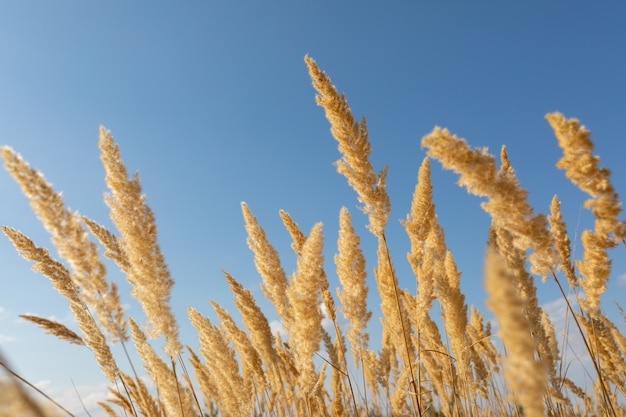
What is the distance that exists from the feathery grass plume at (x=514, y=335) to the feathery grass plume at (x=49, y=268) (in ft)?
9.07

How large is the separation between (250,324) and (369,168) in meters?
1.59

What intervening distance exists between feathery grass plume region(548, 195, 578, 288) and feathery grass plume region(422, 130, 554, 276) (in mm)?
390

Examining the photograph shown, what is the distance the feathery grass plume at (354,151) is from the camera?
118 inches

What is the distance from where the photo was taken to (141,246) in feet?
9.88

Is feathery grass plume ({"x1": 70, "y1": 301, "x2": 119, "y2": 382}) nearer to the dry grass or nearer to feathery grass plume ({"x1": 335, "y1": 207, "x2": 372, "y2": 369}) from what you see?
the dry grass

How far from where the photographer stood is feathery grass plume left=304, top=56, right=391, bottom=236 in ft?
9.83

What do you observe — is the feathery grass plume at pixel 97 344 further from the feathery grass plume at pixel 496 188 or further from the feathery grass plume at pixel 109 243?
the feathery grass plume at pixel 496 188

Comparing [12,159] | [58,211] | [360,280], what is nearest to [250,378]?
[360,280]

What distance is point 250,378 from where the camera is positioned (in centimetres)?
455

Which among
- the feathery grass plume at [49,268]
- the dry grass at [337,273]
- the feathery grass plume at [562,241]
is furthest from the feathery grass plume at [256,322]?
the feathery grass plume at [562,241]

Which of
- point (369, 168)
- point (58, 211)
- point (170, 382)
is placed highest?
point (369, 168)

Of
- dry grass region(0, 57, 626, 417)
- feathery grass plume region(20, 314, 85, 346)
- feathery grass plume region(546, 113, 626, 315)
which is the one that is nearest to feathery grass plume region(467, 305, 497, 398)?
dry grass region(0, 57, 626, 417)

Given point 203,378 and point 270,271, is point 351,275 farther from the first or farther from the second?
point 203,378

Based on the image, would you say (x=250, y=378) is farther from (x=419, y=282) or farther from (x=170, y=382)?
(x=419, y=282)
